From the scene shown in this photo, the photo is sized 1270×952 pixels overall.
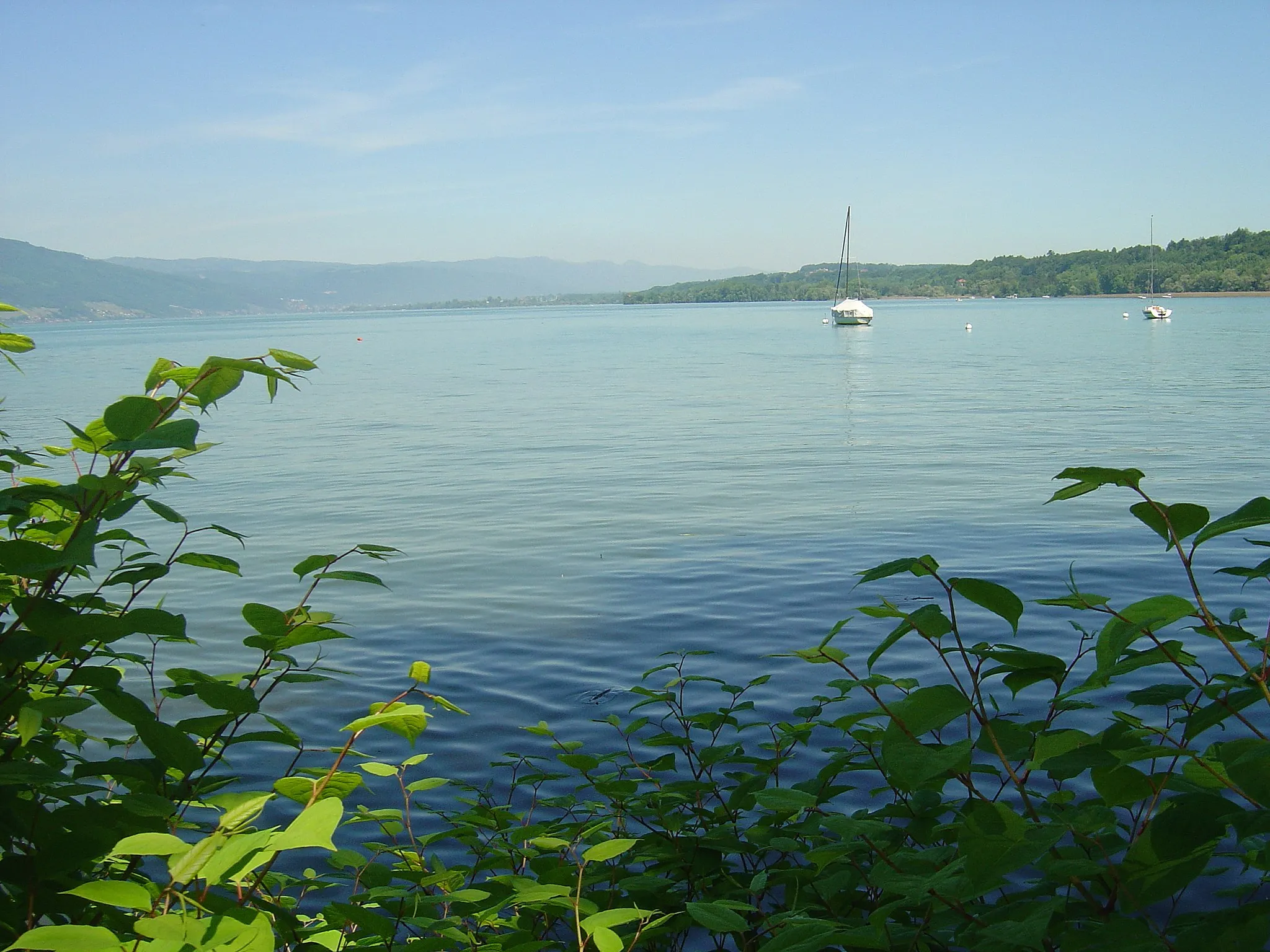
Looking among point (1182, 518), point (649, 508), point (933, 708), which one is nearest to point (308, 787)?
point (933, 708)

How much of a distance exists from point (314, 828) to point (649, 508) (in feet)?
38.7

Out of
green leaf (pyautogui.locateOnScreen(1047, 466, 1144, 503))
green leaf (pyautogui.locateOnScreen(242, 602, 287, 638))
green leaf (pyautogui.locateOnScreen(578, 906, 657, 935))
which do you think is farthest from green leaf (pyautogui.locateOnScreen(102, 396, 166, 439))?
green leaf (pyautogui.locateOnScreen(1047, 466, 1144, 503))

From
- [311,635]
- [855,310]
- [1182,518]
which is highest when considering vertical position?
[855,310]

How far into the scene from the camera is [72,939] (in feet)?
3.07

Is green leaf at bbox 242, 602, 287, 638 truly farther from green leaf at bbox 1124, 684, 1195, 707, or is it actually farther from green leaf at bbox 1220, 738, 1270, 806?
green leaf at bbox 1124, 684, 1195, 707

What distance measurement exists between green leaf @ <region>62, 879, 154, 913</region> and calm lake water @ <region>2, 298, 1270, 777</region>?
4426mm

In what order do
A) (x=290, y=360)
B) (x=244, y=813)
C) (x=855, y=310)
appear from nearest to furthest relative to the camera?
1. (x=244, y=813)
2. (x=290, y=360)
3. (x=855, y=310)

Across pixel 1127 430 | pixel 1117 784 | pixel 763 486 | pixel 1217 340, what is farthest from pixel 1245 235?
pixel 1117 784

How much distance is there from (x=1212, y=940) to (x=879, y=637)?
20.1 feet

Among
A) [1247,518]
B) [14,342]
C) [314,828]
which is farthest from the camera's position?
[14,342]

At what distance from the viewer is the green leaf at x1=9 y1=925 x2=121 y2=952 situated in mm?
922

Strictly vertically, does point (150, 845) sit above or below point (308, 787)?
above

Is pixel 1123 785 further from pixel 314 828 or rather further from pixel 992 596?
pixel 314 828

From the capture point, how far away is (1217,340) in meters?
51.2
